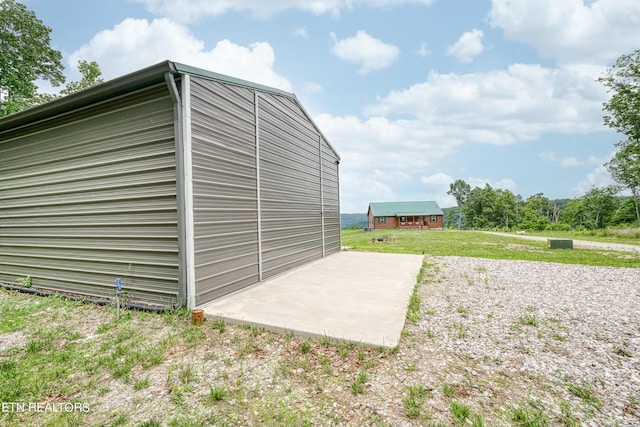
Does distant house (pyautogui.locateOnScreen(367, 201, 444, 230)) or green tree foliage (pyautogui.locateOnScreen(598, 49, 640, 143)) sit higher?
green tree foliage (pyautogui.locateOnScreen(598, 49, 640, 143))

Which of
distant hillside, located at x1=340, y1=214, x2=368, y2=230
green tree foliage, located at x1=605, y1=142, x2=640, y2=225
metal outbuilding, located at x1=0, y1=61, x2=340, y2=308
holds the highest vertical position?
green tree foliage, located at x1=605, y1=142, x2=640, y2=225

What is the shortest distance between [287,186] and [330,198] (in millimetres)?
3435

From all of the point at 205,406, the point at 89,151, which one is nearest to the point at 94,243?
the point at 89,151

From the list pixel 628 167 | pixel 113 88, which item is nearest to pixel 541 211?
pixel 628 167

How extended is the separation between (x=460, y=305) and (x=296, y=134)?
553 cm

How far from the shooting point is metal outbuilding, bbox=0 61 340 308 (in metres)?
3.73

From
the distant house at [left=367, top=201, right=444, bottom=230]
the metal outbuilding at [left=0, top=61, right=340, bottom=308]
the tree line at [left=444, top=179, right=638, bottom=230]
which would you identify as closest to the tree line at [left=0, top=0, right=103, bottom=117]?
the metal outbuilding at [left=0, top=61, right=340, bottom=308]

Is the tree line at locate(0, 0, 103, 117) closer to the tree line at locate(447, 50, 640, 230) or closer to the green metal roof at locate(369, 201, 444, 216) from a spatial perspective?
the green metal roof at locate(369, 201, 444, 216)

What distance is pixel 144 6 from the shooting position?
601 cm

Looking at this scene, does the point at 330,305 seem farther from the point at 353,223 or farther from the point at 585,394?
the point at 353,223

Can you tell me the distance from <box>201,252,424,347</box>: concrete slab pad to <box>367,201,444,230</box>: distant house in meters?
31.2

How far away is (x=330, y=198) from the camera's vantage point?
377 inches

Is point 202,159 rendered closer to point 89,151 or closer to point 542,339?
point 89,151

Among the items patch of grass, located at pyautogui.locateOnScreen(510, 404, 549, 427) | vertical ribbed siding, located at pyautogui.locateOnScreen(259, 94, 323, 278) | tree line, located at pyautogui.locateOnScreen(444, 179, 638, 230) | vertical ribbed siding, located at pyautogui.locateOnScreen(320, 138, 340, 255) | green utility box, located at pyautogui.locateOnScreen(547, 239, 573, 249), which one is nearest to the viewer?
patch of grass, located at pyautogui.locateOnScreen(510, 404, 549, 427)
